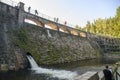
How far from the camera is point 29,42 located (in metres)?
30.1

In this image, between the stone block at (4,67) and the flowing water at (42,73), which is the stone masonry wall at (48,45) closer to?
the flowing water at (42,73)

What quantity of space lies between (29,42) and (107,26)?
66896 millimetres

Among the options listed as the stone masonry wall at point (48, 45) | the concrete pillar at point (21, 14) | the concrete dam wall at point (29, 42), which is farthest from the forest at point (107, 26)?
the concrete pillar at point (21, 14)

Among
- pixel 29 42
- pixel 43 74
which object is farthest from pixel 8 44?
pixel 43 74

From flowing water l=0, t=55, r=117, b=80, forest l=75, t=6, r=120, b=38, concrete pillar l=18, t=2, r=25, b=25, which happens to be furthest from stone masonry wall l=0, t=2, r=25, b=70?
forest l=75, t=6, r=120, b=38

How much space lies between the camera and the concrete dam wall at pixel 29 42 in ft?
81.7

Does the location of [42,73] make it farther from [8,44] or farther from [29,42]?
[29,42]

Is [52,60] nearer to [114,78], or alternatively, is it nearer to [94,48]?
[114,78]

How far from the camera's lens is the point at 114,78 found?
10836 mm

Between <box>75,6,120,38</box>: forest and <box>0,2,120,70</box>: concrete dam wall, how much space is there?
3899cm

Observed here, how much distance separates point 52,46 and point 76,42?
14.7 m

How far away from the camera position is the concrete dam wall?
2489 cm

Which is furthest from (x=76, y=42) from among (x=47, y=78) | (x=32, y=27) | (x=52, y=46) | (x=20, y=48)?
(x=47, y=78)

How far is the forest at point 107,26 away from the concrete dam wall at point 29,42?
3899 centimetres
